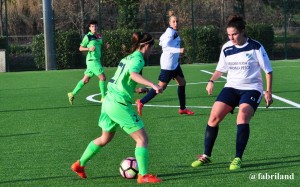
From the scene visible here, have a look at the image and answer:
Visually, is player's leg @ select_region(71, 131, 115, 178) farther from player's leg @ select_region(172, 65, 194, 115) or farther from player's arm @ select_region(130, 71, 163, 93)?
player's leg @ select_region(172, 65, 194, 115)

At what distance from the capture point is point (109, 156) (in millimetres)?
9469

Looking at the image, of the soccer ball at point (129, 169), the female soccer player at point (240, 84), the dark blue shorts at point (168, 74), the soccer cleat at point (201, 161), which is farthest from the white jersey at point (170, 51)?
the soccer ball at point (129, 169)

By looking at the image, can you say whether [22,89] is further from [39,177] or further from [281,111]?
[39,177]

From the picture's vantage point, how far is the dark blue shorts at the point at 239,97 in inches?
340

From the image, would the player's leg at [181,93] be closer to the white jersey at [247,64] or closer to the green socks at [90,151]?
the white jersey at [247,64]

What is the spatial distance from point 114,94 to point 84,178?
3.48ft

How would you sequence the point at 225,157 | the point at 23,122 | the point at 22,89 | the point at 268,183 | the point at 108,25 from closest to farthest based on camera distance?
the point at 268,183
the point at 225,157
the point at 23,122
the point at 22,89
the point at 108,25

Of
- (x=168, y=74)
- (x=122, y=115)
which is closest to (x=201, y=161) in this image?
(x=122, y=115)

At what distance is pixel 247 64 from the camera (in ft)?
28.7

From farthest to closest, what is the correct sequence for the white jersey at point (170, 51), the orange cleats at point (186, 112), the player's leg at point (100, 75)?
the player's leg at point (100, 75)
the white jersey at point (170, 51)
the orange cleats at point (186, 112)

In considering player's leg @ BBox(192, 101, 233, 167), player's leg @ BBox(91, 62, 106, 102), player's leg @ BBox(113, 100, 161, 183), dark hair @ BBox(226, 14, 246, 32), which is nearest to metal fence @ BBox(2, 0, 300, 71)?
player's leg @ BBox(91, 62, 106, 102)

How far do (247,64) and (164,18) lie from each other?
27475 mm

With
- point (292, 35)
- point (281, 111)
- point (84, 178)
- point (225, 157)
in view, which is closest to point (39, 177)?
point (84, 178)

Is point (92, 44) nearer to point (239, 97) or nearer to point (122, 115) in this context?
point (239, 97)
